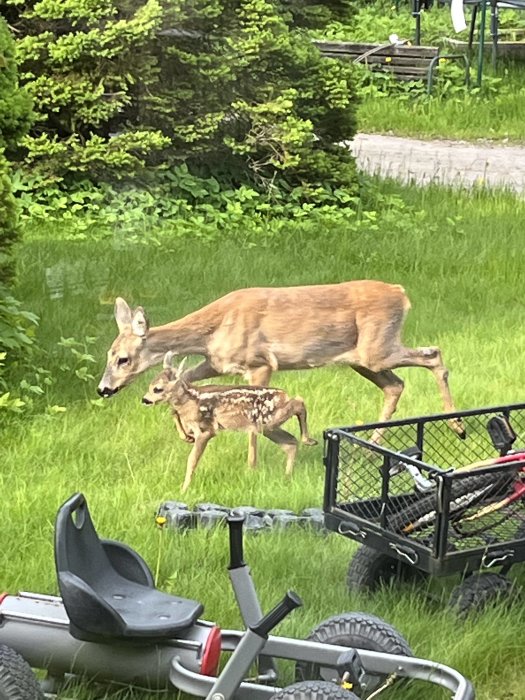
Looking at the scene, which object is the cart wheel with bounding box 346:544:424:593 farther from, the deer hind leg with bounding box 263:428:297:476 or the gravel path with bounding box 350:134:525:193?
the gravel path with bounding box 350:134:525:193

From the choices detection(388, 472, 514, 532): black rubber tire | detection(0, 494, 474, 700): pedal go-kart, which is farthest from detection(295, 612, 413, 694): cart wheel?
detection(388, 472, 514, 532): black rubber tire

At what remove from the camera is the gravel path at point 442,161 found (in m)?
5.53

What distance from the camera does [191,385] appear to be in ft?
14.1

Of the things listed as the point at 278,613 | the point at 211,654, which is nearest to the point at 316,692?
the point at 278,613

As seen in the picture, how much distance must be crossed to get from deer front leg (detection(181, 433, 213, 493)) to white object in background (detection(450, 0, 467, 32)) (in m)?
1.67

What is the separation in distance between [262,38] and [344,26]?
1.01 feet

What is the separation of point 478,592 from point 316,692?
1016mm

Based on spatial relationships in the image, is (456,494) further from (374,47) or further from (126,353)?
(374,47)

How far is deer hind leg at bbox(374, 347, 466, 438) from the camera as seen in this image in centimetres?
466

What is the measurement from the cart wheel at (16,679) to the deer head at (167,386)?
1461mm

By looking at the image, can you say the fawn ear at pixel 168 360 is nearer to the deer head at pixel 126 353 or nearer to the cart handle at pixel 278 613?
the deer head at pixel 126 353

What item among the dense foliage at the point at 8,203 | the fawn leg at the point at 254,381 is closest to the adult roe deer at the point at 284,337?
the fawn leg at the point at 254,381

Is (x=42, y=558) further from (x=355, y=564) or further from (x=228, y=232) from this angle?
(x=228, y=232)

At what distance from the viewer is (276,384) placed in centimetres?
461
